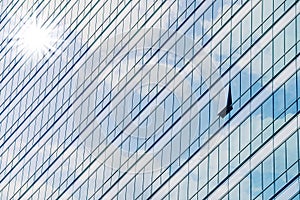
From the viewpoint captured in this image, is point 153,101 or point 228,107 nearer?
point 228,107

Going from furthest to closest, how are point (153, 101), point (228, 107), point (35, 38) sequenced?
point (35, 38)
point (153, 101)
point (228, 107)

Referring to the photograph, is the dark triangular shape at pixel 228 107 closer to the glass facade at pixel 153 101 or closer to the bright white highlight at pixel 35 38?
the glass facade at pixel 153 101

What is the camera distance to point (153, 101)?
210ft

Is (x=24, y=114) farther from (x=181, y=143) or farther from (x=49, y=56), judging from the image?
(x=181, y=143)

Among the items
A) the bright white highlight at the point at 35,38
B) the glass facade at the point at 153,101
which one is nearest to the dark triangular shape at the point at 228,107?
the glass facade at the point at 153,101

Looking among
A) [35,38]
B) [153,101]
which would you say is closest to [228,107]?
[153,101]

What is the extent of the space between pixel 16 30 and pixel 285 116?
43.0m

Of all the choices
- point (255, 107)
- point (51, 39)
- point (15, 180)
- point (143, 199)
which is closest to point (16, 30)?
point (51, 39)

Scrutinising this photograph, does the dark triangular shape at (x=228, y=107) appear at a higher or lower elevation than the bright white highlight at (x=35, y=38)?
lower

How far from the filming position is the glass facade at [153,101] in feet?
176

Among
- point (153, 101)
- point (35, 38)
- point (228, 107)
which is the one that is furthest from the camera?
point (35, 38)

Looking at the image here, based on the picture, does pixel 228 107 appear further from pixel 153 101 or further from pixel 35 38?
pixel 35 38

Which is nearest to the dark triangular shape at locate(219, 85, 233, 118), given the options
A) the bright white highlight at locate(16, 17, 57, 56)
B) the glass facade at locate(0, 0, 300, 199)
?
the glass facade at locate(0, 0, 300, 199)

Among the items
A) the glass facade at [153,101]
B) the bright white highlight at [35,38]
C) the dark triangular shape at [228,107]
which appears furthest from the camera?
the bright white highlight at [35,38]
